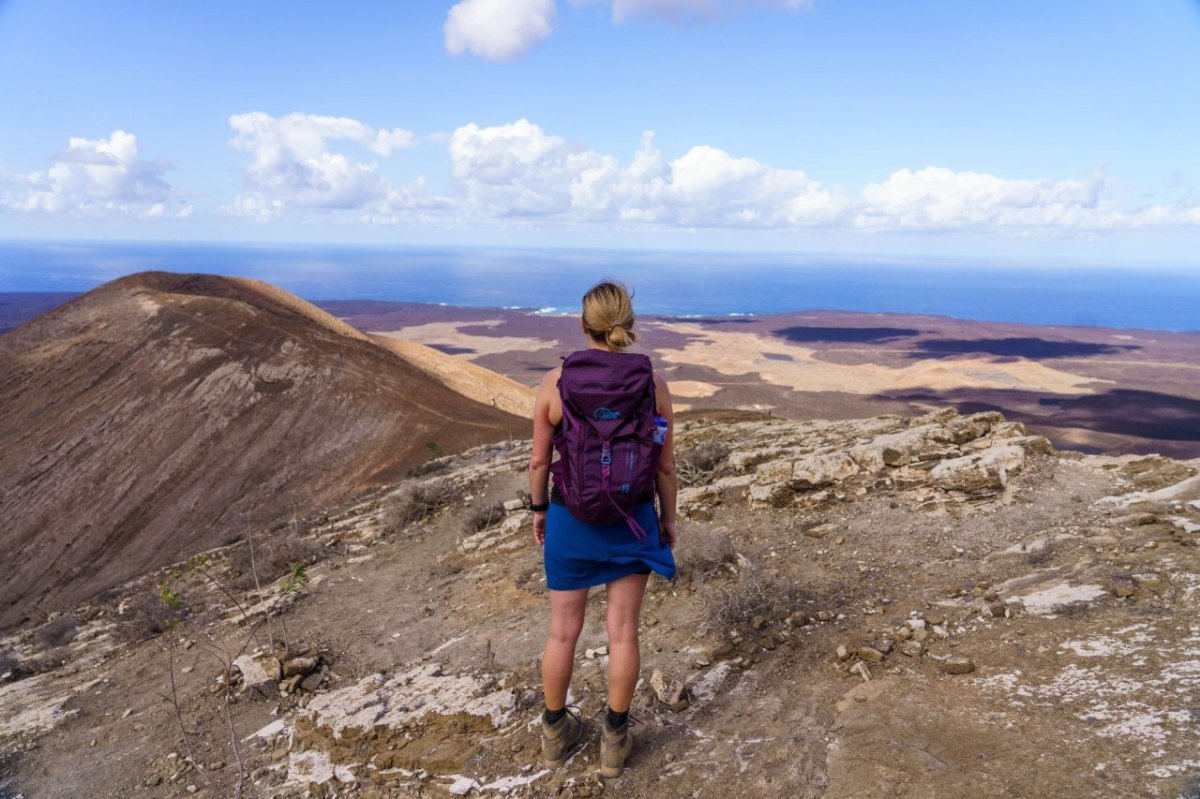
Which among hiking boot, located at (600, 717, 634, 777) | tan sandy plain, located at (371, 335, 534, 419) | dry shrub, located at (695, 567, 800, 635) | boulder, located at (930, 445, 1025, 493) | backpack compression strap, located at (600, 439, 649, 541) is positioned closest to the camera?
backpack compression strap, located at (600, 439, 649, 541)

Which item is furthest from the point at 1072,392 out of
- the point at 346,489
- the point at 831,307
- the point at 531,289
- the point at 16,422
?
the point at 531,289

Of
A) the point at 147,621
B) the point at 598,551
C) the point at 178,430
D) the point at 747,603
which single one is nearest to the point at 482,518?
the point at 147,621

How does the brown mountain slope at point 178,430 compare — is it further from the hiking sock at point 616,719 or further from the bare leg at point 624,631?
the bare leg at point 624,631

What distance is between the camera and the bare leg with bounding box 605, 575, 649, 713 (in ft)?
8.92

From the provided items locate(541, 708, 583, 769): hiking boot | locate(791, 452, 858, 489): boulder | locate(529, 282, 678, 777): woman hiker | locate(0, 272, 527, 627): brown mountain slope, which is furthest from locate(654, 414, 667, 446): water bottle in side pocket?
locate(0, 272, 527, 627): brown mountain slope

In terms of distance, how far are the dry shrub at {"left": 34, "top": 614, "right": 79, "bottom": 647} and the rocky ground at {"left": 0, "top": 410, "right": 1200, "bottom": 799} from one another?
4 cm

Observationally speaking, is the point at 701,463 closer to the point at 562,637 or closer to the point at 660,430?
the point at 562,637

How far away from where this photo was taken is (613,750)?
2.87 m

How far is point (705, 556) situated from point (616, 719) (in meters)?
2.22

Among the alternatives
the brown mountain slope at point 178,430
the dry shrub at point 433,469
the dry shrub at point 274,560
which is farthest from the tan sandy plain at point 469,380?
the dry shrub at point 274,560

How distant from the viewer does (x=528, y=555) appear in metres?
6.46

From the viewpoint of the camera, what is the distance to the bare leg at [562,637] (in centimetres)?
277

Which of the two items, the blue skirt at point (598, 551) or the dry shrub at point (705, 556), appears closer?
the blue skirt at point (598, 551)

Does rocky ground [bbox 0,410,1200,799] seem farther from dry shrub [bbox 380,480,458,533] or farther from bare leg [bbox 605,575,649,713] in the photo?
dry shrub [bbox 380,480,458,533]
